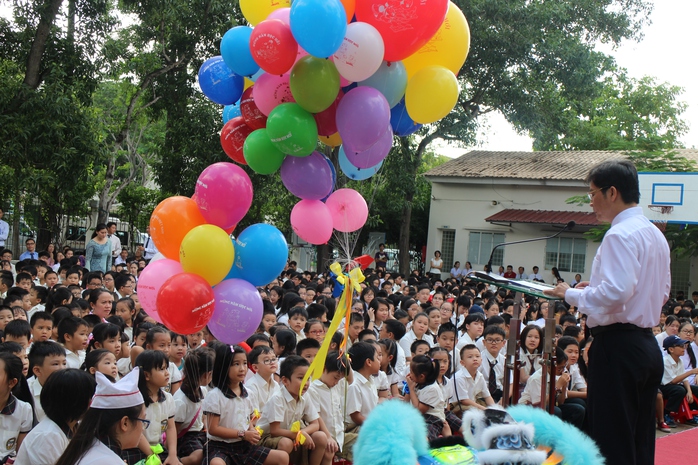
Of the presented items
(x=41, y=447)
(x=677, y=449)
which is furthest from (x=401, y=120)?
(x=677, y=449)

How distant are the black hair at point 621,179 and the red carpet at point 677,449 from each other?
329cm

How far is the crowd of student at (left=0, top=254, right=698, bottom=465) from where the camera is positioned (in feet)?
10.2

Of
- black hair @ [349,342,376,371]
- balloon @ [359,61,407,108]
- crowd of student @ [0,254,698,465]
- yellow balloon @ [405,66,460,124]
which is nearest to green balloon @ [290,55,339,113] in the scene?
balloon @ [359,61,407,108]

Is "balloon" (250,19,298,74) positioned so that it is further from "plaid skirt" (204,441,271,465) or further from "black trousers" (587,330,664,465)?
Answer: "plaid skirt" (204,441,271,465)

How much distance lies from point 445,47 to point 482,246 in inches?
658

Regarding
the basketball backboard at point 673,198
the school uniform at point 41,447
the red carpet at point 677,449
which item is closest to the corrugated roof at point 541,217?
the basketball backboard at point 673,198

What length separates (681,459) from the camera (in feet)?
18.5

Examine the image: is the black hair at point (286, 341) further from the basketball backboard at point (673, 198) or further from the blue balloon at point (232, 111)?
the basketball backboard at point (673, 198)

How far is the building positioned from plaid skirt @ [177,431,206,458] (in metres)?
15.0

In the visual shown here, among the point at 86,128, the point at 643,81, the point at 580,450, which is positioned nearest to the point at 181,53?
the point at 86,128

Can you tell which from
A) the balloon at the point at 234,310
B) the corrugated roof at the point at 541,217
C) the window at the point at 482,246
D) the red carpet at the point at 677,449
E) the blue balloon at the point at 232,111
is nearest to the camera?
the balloon at the point at 234,310

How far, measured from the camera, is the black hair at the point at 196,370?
4.29m

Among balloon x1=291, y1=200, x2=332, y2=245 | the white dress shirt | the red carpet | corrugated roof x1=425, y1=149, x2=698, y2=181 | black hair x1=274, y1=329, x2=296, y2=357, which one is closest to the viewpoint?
the white dress shirt

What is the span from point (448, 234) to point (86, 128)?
13397 mm
